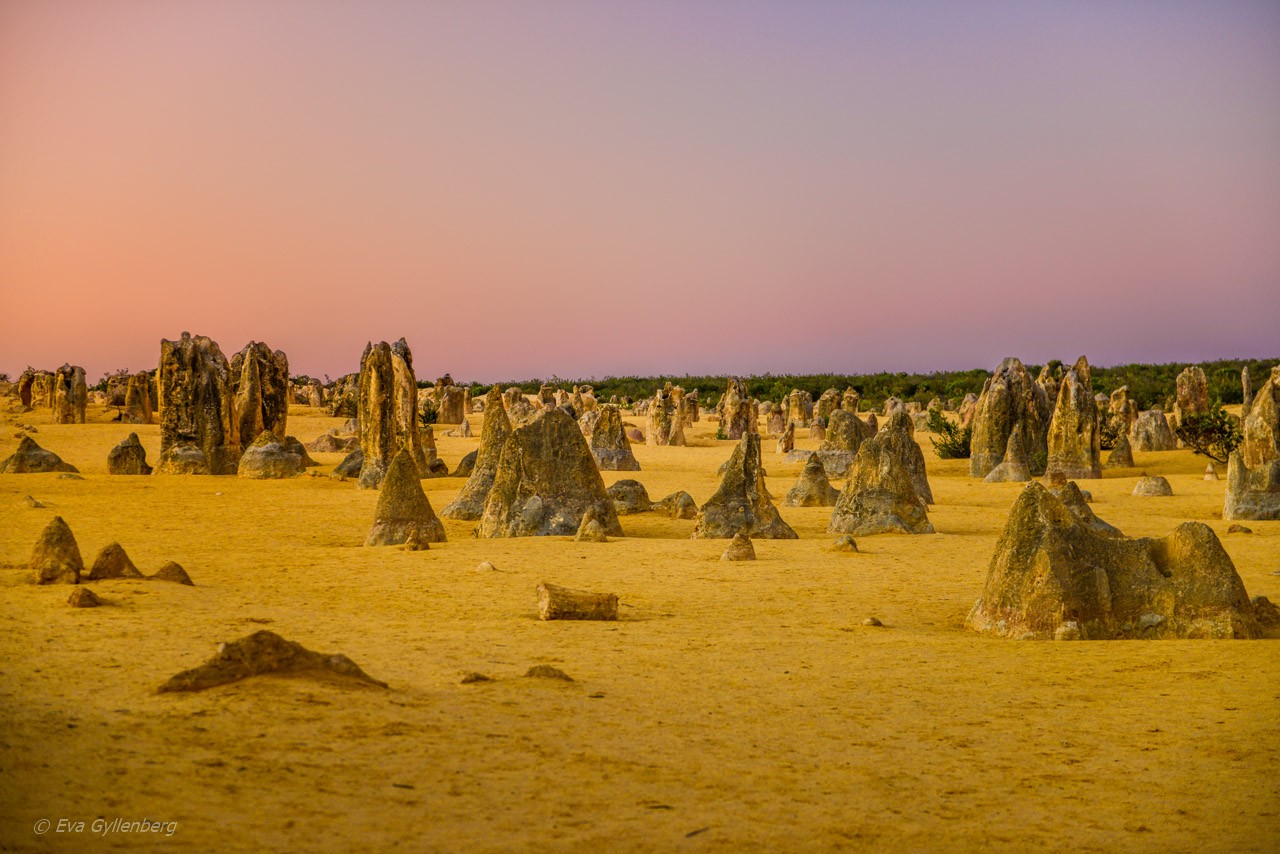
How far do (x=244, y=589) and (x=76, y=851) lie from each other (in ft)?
20.5

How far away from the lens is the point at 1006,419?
83.1ft

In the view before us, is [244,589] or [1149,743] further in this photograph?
[244,589]

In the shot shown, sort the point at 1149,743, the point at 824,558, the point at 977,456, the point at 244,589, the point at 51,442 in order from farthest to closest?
the point at 51,442 → the point at 977,456 → the point at 824,558 → the point at 244,589 → the point at 1149,743

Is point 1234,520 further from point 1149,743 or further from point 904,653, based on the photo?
point 1149,743

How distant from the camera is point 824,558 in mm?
12203

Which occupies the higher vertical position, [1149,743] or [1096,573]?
[1096,573]

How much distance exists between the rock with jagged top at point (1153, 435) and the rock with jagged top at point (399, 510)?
23342 millimetres

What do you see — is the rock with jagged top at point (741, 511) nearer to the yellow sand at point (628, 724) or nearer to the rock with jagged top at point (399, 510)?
the yellow sand at point (628, 724)

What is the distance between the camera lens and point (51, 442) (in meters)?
31.9

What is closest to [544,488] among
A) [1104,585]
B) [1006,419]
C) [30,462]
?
[1104,585]

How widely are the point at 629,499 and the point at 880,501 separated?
4.33m

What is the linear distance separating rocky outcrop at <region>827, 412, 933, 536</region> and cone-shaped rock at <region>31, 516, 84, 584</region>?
9.32 m

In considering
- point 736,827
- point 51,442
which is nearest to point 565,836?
point 736,827

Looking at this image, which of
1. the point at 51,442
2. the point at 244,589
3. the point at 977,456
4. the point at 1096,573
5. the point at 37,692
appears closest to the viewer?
the point at 37,692
